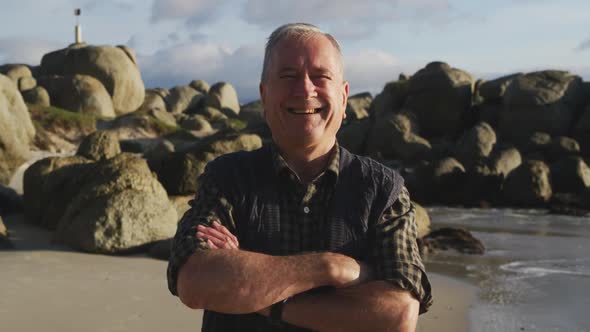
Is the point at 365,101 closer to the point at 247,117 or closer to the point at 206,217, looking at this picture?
the point at 247,117

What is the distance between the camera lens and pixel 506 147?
26.2 meters

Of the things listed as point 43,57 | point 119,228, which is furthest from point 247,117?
point 119,228

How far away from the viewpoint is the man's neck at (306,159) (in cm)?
261

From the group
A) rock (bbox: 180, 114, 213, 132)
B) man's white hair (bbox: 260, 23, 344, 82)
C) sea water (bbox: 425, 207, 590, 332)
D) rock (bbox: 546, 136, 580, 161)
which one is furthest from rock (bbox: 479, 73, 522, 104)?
man's white hair (bbox: 260, 23, 344, 82)

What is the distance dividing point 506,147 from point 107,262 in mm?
19899

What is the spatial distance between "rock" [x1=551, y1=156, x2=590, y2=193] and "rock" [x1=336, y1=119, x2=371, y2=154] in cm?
1017

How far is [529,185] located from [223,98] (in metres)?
28.5

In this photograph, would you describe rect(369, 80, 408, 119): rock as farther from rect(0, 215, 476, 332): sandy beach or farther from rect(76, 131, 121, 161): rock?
rect(0, 215, 476, 332): sandy beach

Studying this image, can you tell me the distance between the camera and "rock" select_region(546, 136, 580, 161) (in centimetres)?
2722

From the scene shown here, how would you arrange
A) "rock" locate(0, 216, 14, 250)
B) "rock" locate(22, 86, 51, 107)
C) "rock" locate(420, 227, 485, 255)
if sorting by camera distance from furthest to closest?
"rock" locate(22, 86, 51, 107) → "rock" locate(420, 227, 485, 255) → "rock" locate(0, 216, 14, 250)

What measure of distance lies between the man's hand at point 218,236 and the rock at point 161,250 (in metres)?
7.33

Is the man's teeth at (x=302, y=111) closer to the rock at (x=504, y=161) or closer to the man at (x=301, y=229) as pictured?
the man at (x=301, y=229)

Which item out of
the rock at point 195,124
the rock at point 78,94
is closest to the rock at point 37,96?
the rock at point 78,94

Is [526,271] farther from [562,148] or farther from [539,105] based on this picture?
[539,105]
